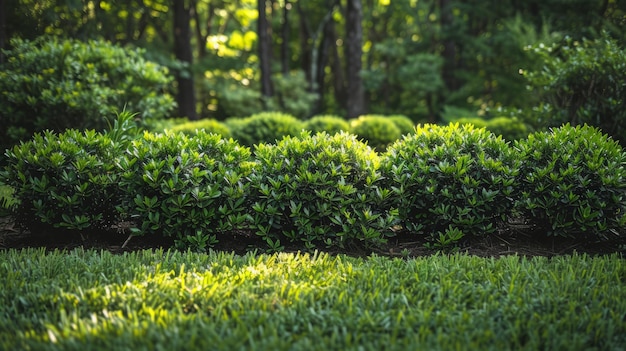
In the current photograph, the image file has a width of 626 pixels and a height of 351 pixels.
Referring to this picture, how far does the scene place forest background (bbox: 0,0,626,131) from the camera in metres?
13.7

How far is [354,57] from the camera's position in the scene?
16031 millimetres

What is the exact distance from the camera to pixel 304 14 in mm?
24344

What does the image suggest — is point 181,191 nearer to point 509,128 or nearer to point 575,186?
point 575,186

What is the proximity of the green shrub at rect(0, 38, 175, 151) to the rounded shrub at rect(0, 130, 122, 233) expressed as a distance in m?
3.15

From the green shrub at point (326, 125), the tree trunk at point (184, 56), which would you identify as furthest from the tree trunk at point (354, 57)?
the tree trunk at point (184, 56)

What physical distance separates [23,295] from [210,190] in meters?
1.73

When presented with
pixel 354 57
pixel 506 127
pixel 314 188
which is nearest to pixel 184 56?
pixel 354 57

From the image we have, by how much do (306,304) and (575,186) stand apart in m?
3.05

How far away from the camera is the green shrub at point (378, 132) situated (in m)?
10.5

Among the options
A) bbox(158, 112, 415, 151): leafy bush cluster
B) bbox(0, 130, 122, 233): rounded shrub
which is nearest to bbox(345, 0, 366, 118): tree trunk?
bbox(158, 112, 415, 151): leafy bush cluster

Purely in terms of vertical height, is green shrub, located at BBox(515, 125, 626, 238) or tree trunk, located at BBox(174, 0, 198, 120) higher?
tree trunk, located at BBox(174, 0, 198, 120)

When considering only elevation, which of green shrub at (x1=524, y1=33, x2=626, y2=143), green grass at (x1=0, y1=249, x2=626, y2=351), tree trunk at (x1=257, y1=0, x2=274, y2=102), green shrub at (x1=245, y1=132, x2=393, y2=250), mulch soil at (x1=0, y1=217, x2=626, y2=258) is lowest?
mulch soil at (x1=0, y1=217, x2=626, y2=258)

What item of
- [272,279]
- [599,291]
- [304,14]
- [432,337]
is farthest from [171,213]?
[304,14]

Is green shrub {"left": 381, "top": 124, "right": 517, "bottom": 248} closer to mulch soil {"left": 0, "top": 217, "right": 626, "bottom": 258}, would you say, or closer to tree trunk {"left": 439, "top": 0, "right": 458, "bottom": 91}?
mulch soil {"left": 0, "top": 217, "right": 626, "bottom": 258}
